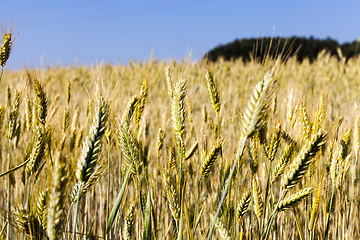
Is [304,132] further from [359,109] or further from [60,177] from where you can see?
[60,177]

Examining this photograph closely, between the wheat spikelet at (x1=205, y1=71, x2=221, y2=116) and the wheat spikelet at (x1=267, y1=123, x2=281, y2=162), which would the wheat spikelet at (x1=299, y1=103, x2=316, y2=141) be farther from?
the wheat spikelet at (x1=205, y1=71, x2=221, y2=116)

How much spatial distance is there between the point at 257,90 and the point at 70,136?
1012 mm

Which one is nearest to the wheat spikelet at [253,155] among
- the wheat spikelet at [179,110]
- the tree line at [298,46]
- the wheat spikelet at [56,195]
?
the wheat spikelet at [179,110]

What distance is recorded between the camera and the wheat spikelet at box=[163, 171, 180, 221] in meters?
1.00

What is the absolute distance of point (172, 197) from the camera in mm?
1010

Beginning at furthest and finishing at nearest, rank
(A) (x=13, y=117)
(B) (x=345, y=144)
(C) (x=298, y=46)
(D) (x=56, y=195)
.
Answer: (C) (x=298, y=46), (A) (x=13, y=117), (B) (x=345, y=144), (D) (x=56, y=195)

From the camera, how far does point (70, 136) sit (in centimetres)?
138

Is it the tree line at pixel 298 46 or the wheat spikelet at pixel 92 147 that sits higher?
the tree line at pixel 298 46

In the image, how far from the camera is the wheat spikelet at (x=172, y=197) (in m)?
1.00

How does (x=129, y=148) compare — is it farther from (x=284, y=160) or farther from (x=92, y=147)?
(x=284, y=160)

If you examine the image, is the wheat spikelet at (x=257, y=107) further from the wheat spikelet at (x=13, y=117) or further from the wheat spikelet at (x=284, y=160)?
the wheat spikelet at (x=13, y=117)

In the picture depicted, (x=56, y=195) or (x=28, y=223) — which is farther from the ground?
(x=56, y=195)

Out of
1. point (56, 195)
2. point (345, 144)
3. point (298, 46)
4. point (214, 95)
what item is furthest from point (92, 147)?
point (298, 46)

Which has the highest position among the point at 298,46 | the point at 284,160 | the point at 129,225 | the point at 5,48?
the point at 298,46
